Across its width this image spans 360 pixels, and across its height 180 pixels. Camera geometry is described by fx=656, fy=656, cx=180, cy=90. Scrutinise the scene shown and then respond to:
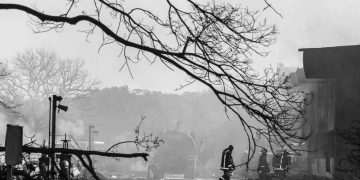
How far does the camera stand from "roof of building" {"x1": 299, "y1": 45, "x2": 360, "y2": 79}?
26453 millimetres


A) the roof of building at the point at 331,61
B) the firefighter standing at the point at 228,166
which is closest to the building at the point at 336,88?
the roof of building at the point at 331,61

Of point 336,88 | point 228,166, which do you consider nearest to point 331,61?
point 336,88

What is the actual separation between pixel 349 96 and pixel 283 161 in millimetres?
4550

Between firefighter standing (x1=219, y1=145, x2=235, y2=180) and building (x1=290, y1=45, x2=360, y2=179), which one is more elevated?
building (x1=290, y1=45, x2=360, y2=179)

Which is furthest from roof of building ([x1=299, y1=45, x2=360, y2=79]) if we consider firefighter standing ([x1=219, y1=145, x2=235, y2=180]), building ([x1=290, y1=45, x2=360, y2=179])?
firefighter standing ([x1=219, y1=145, x2=235, y2=180])

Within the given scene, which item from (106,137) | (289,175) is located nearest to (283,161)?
(289,175)

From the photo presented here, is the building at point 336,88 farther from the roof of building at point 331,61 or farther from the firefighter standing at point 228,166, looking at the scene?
the firefighter standing at point 228,166

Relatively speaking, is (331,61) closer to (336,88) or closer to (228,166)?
(336,88)

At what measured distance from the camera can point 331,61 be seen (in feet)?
88.9

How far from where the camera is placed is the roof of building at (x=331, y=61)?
26.5 m

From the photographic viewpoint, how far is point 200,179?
5872cm

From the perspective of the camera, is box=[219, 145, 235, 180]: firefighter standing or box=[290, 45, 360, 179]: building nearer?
box=[219, 145, 235, 180]: firefighter standing

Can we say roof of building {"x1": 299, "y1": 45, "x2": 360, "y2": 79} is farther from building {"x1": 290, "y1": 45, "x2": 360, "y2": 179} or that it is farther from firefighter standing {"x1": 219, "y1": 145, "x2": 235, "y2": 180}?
firefighter standing {"x1": 219, "y1": 145, "x2": 235, "y2": 180}

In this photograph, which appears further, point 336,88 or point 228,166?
A: point 336,88
